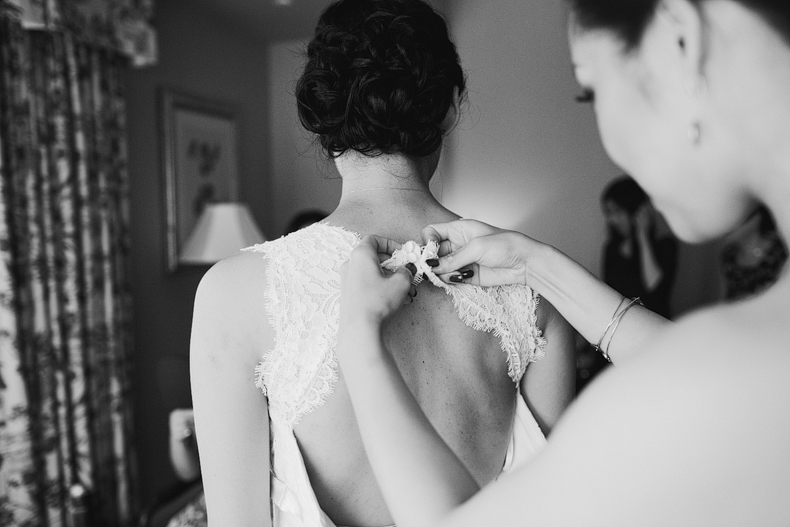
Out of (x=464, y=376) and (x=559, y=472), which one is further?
(x=464, y=376)

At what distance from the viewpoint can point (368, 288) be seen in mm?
560

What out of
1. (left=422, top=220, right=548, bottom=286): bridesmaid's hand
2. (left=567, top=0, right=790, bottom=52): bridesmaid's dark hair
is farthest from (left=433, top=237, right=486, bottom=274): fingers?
(left=567, top=0, right=790, bottom=52): bridesmaid's dark hair

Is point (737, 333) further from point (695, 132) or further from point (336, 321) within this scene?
point (336, 321)

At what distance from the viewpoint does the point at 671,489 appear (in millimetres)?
311

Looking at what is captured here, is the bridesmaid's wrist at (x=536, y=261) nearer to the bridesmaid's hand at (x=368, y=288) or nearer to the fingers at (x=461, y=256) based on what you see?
the fingers at (x=461, y=256)

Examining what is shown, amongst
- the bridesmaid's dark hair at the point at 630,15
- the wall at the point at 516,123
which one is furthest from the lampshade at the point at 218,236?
the bridesmaid's dark hair at the point at 630,15

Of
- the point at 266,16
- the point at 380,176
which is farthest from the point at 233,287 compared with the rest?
the point at 266,16

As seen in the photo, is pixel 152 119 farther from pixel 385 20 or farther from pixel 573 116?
pixel 385 20

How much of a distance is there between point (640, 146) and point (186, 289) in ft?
8.64

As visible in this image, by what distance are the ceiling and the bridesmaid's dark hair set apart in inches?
93.3

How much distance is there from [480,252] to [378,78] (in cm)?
24

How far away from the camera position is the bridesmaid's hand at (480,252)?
70 cm

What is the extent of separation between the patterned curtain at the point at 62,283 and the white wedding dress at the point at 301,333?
4.93ft

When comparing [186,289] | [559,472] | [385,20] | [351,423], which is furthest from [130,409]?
[559,472]
